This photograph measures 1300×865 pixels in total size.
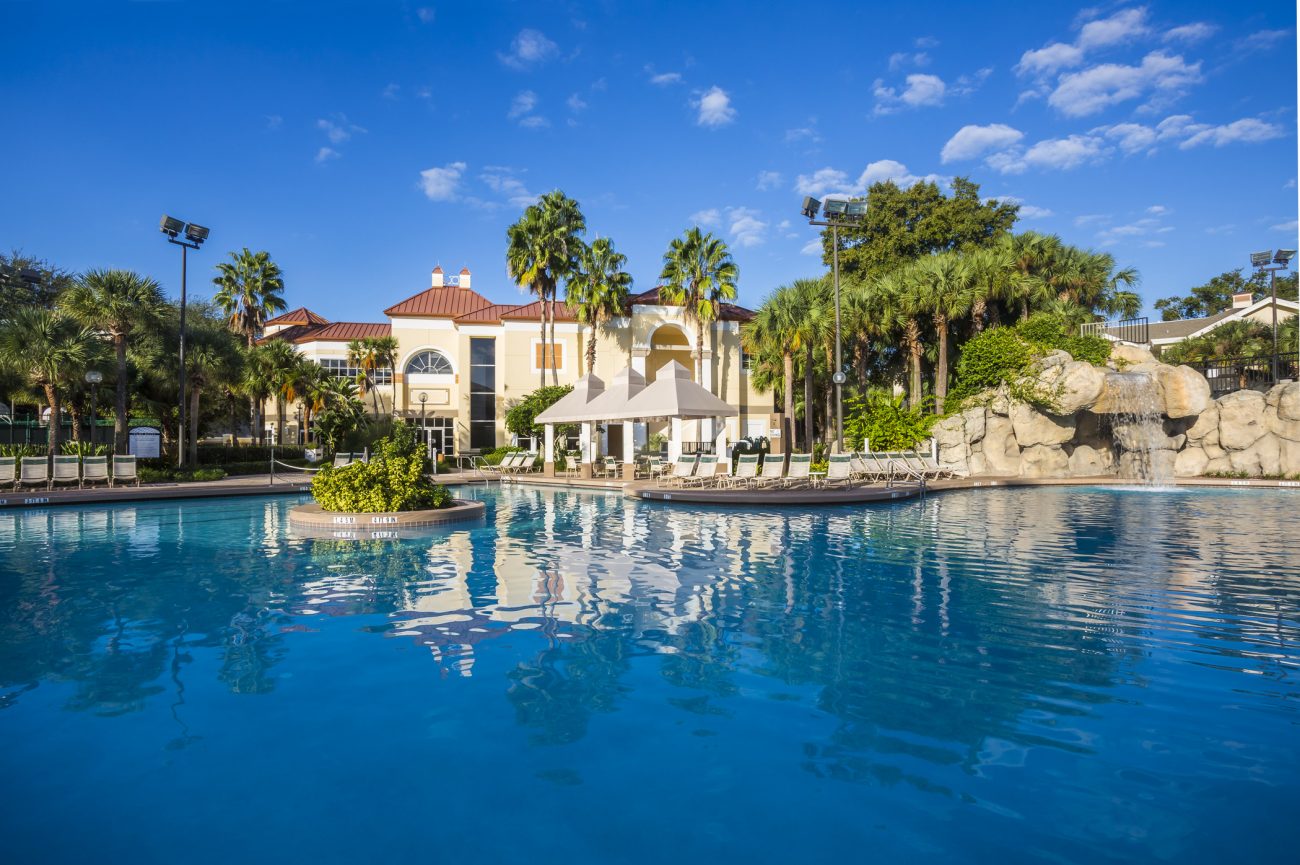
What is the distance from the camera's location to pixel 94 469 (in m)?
19.4

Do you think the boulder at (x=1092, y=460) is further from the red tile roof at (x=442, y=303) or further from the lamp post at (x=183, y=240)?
the lamp post at (x=183, y=240)

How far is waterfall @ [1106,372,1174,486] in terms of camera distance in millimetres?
24828

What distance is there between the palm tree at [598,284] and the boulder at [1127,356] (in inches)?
813

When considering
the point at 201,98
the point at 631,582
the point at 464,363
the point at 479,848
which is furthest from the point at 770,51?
the point at 464,363

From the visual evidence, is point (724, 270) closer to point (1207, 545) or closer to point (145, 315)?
point (145, 315)

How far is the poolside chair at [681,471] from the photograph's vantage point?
19.1 meters

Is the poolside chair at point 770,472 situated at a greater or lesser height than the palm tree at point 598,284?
lesser

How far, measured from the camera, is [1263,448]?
2395 cm

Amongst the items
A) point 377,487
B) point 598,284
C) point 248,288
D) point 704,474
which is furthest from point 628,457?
point 248,288

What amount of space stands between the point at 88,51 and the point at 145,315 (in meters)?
11.0

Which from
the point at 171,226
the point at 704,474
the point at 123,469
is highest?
the point at 171,226

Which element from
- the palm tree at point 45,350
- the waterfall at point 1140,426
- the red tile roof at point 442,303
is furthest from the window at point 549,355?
the waterfall at point 1140,426

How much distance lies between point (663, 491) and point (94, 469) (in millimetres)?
15324

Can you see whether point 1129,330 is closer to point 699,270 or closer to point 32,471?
point 699,270
